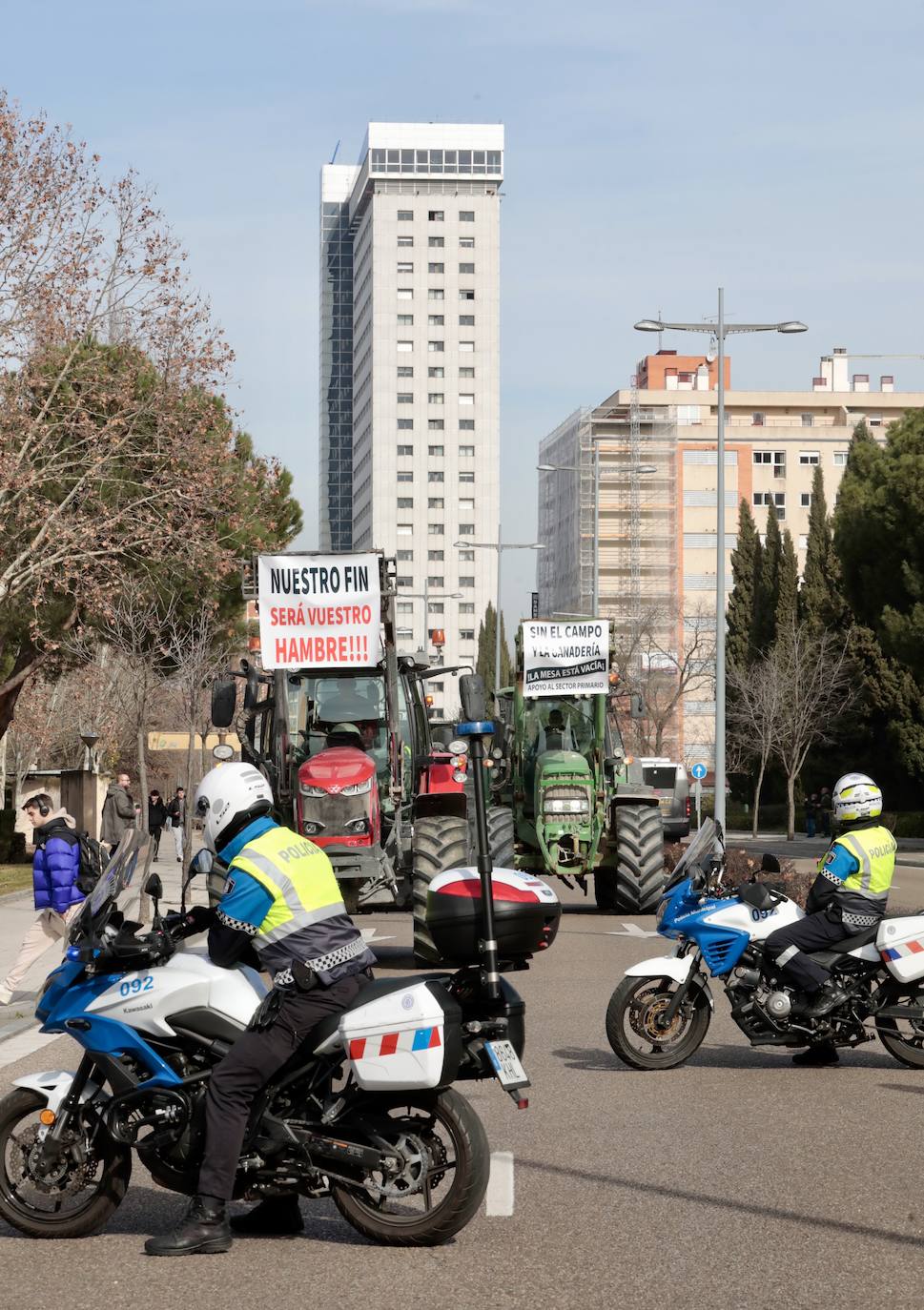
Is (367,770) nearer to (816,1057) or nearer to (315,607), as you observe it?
Answer: (315,607)

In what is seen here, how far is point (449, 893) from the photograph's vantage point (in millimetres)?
7035

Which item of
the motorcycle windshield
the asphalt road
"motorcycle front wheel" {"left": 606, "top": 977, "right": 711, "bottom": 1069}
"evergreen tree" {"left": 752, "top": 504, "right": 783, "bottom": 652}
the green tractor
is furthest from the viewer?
"evergreen tree" {"left": 752, "top": 504, "right": 783, "bottom": 652}

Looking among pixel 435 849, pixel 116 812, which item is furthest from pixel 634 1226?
pixel 116 812

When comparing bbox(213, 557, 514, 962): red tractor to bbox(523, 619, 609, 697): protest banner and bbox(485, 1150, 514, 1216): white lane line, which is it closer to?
bbox(523, 619, 609, 697): protest banner

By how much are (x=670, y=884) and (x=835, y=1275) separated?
513cm

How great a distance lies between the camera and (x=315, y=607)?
17.4m

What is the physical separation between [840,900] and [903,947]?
1.39ft

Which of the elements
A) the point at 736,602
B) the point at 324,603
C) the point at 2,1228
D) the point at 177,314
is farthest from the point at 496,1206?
the point at 736,602

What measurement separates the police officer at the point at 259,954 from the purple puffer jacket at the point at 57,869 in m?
7.71

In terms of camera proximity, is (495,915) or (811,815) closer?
(495,915)

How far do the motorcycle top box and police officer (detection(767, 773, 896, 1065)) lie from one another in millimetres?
3508

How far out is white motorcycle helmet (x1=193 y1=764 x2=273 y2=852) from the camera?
6.51m

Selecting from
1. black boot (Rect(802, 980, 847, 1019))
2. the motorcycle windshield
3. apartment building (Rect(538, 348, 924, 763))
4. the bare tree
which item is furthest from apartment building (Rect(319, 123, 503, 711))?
black boot (Rect(802, 980, 847, 1019))

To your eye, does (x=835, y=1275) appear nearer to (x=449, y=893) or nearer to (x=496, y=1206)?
(x=496, y=1206)
